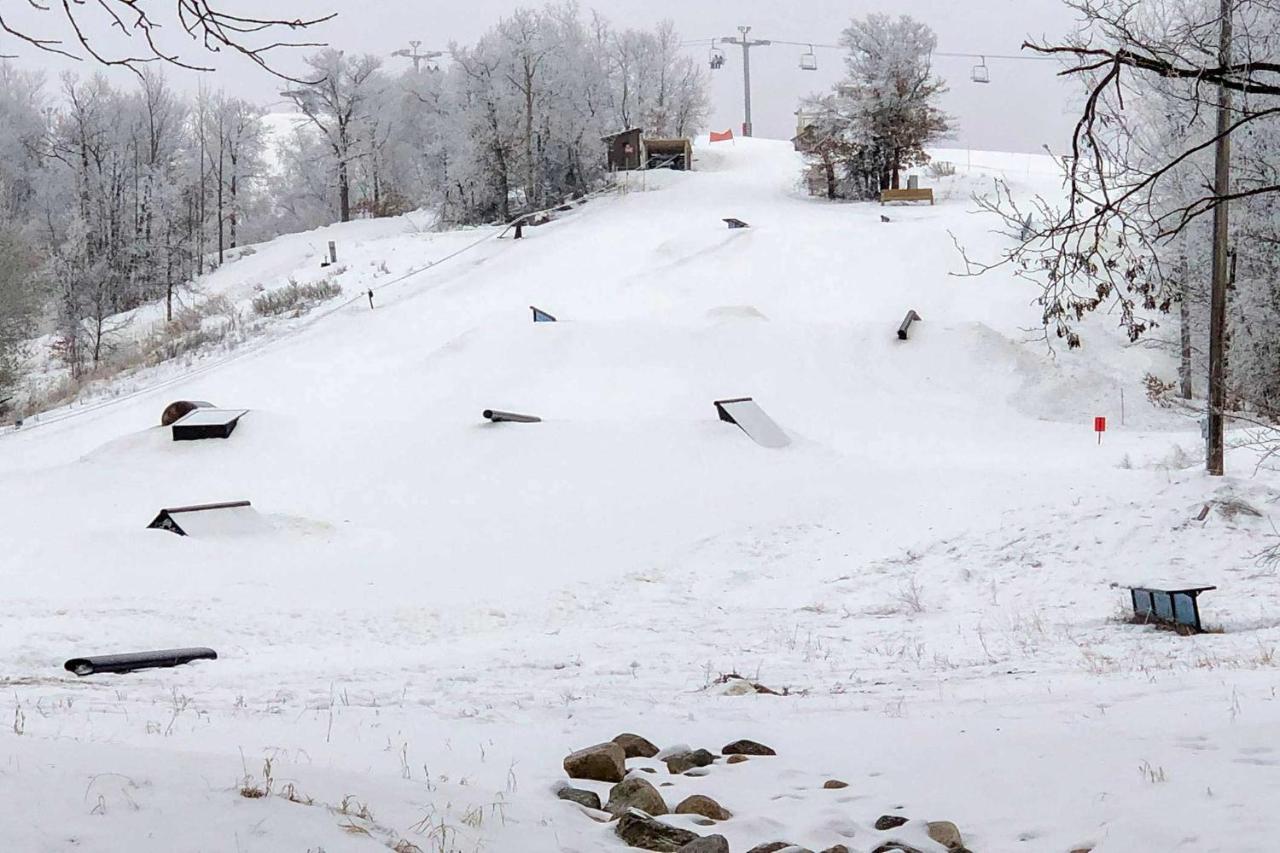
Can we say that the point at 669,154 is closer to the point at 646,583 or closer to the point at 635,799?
the point at 646,583

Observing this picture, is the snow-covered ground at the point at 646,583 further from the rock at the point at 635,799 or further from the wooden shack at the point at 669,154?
the wooden shack at the point at 669,154

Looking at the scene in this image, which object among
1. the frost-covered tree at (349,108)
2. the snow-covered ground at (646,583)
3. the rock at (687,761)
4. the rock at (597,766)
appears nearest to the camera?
the snow-covered ground at (646,583)

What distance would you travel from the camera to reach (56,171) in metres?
57.3

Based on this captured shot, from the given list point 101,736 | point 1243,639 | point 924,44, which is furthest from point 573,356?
point 924,44

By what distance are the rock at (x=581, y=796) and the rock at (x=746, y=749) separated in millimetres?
1121

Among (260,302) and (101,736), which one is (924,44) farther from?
(101,736)

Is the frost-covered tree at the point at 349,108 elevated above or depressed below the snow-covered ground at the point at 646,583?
above

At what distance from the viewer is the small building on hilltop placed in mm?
53625

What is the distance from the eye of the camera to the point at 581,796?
5.07 meters

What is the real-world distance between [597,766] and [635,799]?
0.52m

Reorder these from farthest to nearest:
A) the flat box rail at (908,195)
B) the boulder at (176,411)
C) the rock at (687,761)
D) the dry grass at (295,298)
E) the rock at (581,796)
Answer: the flat box rail at (908,195)
the dry grass at (295,298)
the boulder at (176,411)
the rock at (687,761)
the rock at (581,796)

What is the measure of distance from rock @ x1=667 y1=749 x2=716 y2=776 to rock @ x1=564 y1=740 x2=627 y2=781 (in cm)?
31

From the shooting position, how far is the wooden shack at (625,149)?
53500 mm

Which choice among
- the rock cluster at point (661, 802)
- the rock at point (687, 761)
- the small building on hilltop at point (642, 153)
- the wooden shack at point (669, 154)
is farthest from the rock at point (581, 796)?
the wooden shack at point (669, 154)
